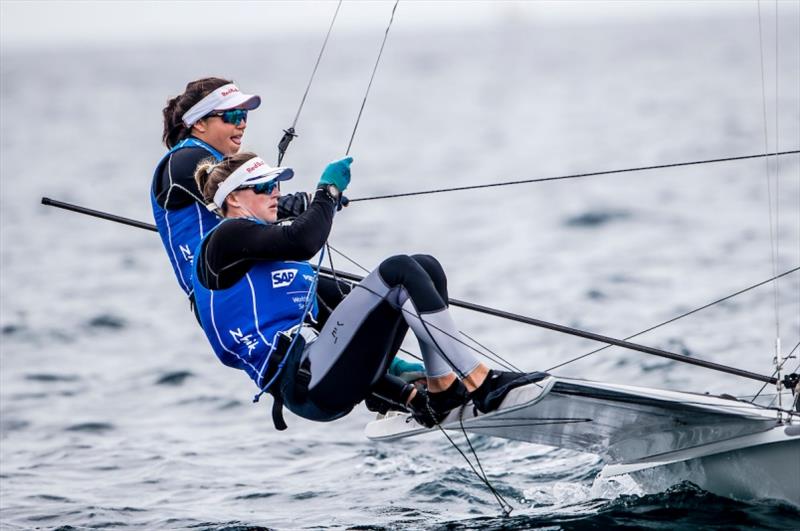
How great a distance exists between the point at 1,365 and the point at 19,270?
6579 millimetres

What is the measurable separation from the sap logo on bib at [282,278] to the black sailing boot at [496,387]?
77 cm

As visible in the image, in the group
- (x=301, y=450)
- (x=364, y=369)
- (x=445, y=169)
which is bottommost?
(x=301, y=450)

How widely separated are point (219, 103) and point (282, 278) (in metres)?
0.87

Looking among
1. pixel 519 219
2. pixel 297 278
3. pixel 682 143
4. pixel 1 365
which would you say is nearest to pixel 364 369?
pixel 297 278

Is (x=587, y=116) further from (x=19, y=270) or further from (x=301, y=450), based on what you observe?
(x=301, y=450)

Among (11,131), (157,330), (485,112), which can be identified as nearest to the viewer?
(157,330)

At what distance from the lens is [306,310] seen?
493 cm

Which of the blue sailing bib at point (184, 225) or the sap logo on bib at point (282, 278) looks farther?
the blue sailing bib at point (184, 225)

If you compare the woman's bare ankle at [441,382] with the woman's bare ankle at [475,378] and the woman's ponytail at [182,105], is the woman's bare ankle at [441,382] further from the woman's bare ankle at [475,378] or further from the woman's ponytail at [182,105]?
the woman's ponytail at [182,105]

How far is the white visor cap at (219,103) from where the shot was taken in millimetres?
5348

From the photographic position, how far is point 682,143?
28.4 meters

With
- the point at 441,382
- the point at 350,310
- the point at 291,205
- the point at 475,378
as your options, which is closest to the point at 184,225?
the point at 291,205

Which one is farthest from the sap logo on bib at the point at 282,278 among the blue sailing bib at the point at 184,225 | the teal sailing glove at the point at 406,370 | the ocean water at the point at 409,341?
the ocean water at the point at 409,341

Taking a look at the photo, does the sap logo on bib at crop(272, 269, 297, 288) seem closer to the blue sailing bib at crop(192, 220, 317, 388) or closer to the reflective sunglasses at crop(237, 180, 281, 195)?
the blue sailing bib at crop(192, 220, 317, 388)
